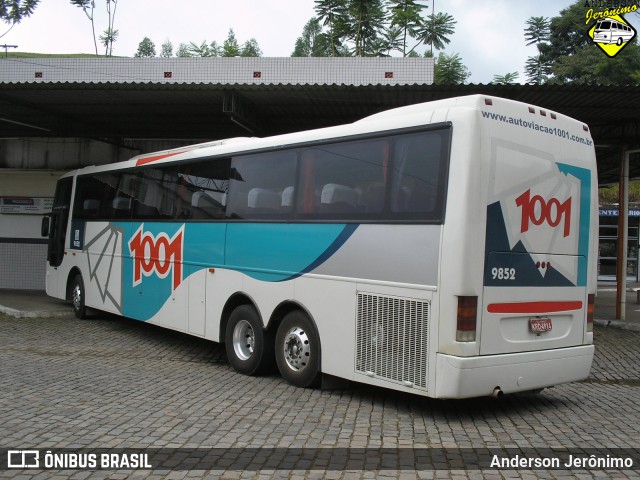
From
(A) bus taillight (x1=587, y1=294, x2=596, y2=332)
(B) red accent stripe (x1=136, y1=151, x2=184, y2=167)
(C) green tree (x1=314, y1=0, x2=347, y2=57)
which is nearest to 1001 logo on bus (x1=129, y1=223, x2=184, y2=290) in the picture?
(B) red accent stripe (x1=136, y1=151, x2=184, y2=167)

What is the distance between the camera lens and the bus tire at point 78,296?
13.7 meters

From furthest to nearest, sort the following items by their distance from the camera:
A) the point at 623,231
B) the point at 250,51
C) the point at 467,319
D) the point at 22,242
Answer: the point at 250,51 < the point at 22,242 < the point at 623,231 < the point at 467,319

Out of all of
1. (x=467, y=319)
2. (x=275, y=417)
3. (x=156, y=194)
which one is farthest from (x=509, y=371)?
(x=156, y=194)

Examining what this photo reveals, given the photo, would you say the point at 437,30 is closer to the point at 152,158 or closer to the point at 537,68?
the point at 537,68

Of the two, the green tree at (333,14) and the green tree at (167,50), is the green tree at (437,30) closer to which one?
the green tree at (333,14)

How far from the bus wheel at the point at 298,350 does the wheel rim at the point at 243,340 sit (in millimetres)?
751

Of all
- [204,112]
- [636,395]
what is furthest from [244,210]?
[204,112]

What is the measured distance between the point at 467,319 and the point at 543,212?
1556mm

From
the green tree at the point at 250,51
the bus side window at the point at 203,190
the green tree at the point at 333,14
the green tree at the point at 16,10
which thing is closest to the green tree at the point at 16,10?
the green tree at the point at 16,10

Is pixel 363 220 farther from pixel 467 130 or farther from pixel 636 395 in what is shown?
pixel 636 395

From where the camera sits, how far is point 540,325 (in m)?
6.68

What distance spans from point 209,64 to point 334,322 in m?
15.8

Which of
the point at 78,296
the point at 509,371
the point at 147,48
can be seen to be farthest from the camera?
the point at 147,48

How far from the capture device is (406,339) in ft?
20.8
